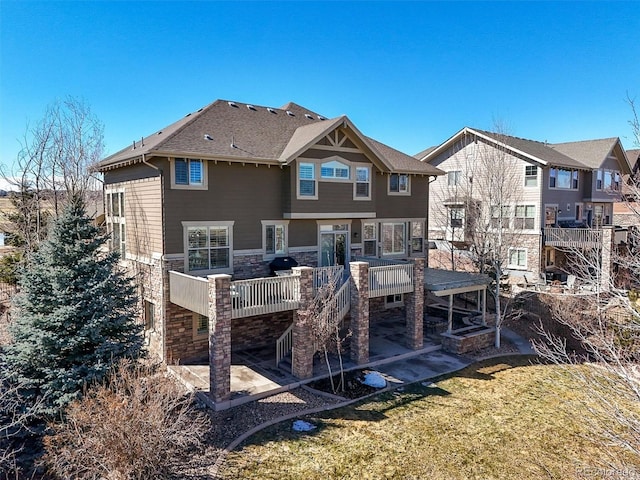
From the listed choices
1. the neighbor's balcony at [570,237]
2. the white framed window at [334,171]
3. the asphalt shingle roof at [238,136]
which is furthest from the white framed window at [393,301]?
the neighbor's balcony at [570,237]

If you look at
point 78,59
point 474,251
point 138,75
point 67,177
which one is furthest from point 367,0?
point 67,177

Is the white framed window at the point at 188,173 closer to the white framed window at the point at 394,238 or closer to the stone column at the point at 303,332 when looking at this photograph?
the stone column at the point at 303,332

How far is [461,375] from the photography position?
48.1ft

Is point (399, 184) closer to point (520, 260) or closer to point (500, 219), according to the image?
point (500, 219)

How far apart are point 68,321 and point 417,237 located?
55.6 feet

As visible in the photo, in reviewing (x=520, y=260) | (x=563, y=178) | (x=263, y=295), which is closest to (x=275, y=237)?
(x=263, y=295)

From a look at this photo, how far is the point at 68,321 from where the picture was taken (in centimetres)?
1088

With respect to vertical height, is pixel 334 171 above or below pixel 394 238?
above

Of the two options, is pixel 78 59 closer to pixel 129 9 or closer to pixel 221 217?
pixel 129 9

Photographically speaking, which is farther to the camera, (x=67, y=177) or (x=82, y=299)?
(x=67, y=177)

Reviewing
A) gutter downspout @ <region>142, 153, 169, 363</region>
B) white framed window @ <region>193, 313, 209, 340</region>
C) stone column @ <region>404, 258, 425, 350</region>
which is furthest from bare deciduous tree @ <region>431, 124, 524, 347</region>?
gutter downspout @ <region>142, 153, 169, 363</region>

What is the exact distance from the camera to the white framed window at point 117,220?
59.2 feet

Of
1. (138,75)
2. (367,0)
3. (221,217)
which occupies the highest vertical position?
(367,0)

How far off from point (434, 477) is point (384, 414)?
281 cm
